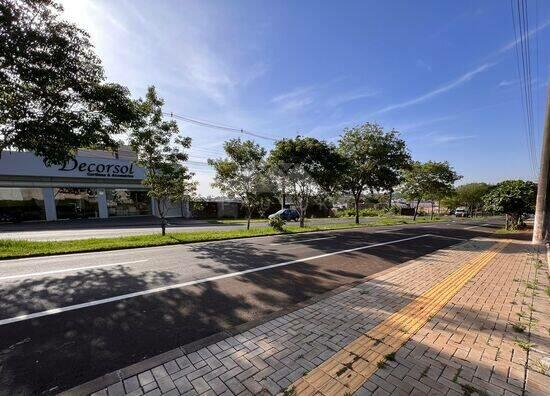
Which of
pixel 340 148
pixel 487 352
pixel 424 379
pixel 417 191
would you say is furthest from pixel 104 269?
pixel 417 191

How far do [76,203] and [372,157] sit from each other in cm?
2972

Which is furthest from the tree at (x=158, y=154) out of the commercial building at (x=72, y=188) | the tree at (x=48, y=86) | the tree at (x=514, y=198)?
the tree at (x=514, y=198)

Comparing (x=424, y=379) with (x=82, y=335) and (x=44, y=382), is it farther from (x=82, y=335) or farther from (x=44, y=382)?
(x=82, y=335)

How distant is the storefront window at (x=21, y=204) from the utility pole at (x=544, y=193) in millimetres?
36195

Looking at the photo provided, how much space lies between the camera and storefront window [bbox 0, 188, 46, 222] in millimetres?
23469

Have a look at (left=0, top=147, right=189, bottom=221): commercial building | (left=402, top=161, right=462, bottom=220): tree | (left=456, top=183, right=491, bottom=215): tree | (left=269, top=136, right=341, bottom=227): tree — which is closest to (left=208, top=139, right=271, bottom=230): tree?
(left=269, top=136, right=341, bottom=227): tree

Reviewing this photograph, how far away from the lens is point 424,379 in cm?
283

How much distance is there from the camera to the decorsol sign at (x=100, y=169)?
85.9 feet

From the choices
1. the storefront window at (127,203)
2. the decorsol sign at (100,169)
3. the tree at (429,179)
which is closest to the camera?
the decorsol sign at (100,169)

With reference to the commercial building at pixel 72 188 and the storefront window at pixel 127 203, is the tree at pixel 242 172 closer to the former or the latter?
the commercial building at pixel 72 188

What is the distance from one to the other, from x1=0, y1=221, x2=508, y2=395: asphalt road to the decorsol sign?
2204 cm

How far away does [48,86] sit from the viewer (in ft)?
29.1

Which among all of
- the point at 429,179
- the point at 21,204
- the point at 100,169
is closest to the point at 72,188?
the point at 100,169

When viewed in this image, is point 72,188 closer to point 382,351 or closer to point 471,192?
point 382,351
